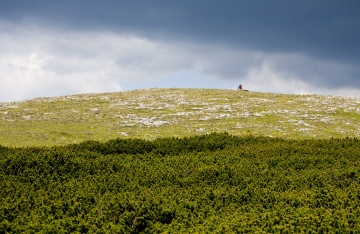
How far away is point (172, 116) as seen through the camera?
36.1 m

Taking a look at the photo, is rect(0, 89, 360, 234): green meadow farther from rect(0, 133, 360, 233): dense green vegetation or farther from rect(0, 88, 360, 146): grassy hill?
rect(0, 88, 360, 146): grassy hill

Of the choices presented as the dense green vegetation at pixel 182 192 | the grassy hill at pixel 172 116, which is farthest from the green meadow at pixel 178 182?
the grassy hill at pixel 172 116

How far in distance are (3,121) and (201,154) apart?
2686 centimetres

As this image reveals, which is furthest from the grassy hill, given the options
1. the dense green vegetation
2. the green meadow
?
the dense green vegetation

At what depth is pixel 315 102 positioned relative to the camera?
43781mm

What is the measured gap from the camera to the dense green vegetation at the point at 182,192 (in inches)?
309

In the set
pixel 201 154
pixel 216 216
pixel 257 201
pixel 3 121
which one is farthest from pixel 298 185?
pixel 3 121

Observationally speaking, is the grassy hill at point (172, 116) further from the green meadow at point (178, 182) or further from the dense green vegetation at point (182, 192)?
the dense green vegetation at point (182, 192)

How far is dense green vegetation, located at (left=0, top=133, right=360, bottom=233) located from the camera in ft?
25.8

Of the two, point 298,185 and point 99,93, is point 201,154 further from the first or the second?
point 99,93

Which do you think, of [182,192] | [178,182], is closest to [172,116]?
[178,182]

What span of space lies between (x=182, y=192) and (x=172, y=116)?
83.4ft

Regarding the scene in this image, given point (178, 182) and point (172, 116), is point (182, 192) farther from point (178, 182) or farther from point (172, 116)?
point (172, 116)

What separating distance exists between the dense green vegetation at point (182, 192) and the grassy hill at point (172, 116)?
35.8 ft
